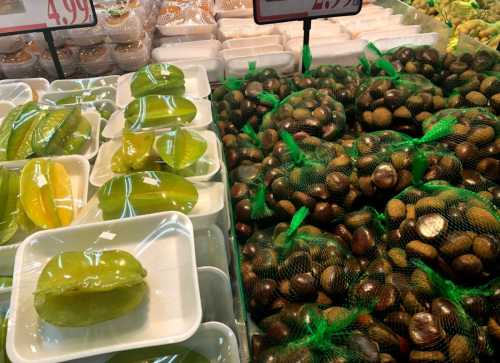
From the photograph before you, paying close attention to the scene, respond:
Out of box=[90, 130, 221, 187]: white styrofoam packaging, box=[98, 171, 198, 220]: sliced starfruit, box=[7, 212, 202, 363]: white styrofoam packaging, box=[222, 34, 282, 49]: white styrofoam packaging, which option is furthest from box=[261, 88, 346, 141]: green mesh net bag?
box=[222, 34, 282, 49]: white styrofoam packaging

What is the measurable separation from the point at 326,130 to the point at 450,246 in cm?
62

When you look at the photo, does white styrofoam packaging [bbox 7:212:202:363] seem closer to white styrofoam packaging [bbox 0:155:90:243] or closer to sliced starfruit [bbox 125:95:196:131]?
white styrofoam packaging [bbox 0:155:90:243]

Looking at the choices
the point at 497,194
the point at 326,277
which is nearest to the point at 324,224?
the point at 326,277

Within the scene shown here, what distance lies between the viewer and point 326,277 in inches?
35.4

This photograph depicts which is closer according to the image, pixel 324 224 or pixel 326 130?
pixel 324 224

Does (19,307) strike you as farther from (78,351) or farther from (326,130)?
(326,130)

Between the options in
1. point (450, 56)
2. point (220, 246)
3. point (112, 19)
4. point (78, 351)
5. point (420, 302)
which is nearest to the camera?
point (78, 351)

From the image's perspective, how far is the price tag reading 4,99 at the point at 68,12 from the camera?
1.46 metres

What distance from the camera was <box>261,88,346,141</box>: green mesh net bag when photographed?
4.37 ft

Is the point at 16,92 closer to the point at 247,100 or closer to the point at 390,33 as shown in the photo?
the point at 247,100

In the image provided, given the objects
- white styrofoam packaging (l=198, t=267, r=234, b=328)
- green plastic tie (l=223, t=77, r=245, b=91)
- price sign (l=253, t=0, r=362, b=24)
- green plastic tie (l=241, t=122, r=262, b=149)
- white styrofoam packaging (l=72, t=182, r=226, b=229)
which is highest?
price sign (l=253, t=0, r=362, b=24)

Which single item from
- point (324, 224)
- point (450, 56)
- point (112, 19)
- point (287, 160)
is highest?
point (112, 19)

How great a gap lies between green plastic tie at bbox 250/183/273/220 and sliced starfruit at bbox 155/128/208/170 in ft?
0.71

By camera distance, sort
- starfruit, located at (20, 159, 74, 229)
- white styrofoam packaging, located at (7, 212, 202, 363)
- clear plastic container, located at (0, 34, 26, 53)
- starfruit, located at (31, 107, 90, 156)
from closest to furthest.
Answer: white styrofoam packaging, located at (7, 212, 202, 363), starfruit, located at (20, 159, 74, 229), starfruit, located at (31, 107, 90, 156), clear plastic container, located at (0, 34, 26, 53)
